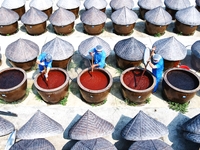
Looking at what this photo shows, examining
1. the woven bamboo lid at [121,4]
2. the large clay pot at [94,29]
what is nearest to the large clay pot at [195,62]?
the large clay pot at [94,29]

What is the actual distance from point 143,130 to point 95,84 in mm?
2367

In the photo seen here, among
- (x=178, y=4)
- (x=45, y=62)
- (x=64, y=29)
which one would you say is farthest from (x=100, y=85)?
(x=178, y=4)

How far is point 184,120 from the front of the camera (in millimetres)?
8070

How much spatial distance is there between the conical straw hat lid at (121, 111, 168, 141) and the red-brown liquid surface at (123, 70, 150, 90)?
1.41m

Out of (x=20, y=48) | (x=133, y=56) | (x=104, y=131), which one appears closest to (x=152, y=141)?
(x=104, y=131)

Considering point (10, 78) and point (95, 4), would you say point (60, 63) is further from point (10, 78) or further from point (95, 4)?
point (95, 4)

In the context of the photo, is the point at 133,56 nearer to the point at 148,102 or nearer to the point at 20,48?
the point at 148,102

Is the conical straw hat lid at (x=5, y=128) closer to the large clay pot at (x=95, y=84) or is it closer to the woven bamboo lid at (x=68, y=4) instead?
the large clay pot at (x=95, y=84)

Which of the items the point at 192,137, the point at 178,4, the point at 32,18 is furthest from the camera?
the point at 178,4

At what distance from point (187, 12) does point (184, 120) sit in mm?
5833

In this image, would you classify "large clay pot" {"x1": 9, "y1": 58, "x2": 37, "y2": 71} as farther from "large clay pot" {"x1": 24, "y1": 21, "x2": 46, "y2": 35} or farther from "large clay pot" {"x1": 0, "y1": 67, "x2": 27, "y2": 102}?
"large clay pot" {"x1": 24, "y1": 21, "x2": 46, "y2": 35}

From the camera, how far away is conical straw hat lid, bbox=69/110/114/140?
6.70 meters

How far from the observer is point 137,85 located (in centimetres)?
821

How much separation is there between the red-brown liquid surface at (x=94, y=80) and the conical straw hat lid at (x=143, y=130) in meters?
1.78
